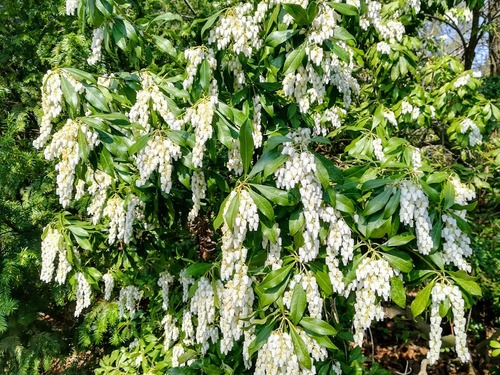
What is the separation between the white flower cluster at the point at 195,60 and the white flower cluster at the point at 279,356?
1.20 metres

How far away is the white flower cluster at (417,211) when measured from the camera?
1.53m

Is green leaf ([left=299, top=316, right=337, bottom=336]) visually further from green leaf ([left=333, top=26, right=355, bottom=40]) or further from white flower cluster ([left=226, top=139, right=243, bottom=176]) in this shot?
green leaf ([left=333, top=26, right=355, bottom=40])

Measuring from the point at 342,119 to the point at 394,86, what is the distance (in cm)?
52

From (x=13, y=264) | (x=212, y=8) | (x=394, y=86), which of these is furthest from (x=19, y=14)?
(x=394, y=86)

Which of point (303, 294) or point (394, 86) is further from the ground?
point (394, 86)

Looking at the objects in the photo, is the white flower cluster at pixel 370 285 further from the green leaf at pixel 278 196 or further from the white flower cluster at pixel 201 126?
the white flower cluster at pixel 201 126

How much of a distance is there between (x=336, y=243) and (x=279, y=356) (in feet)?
1.55

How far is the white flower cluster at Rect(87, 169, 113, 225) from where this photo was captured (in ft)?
7.15

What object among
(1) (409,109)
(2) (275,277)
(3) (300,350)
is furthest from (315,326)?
(1) (409,109)

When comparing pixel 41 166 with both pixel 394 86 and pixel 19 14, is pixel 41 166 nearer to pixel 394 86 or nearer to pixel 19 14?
pixel 19 14

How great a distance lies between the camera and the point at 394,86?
3.38 meters

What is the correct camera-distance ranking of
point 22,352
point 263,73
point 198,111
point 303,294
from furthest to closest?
point 22,352 < point 263,73 < point 198,111 < point 303,294

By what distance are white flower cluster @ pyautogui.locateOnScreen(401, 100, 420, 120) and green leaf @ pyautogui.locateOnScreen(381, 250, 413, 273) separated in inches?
76.5

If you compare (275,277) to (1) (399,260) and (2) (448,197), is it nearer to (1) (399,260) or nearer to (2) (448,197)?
(1) (399,260)
